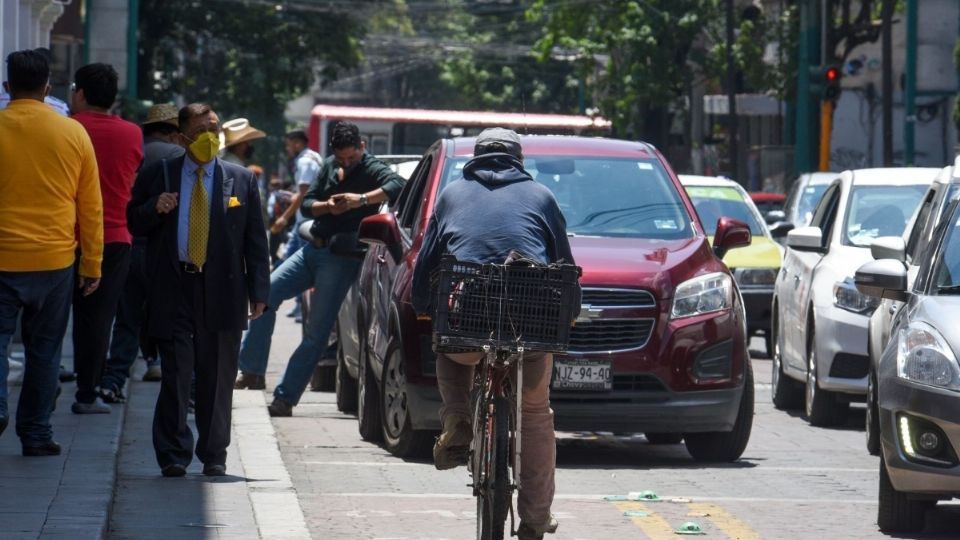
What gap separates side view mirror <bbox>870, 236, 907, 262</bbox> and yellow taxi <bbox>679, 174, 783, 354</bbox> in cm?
885

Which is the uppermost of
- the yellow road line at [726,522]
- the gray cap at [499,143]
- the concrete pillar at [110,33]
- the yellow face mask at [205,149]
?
the concrete pillar at [110,33]

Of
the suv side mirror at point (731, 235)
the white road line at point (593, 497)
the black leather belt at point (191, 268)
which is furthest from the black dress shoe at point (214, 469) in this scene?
the suv side mirror at point (731, 235)

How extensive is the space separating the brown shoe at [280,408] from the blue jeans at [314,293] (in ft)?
0.10

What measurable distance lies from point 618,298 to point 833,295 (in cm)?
306

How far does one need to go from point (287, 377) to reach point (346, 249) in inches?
35.0

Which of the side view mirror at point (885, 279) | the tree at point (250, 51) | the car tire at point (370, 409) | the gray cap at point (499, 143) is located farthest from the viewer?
the tree at point (250, 51)

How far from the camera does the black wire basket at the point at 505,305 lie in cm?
690

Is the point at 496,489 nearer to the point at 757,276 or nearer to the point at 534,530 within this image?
the point at 534,530

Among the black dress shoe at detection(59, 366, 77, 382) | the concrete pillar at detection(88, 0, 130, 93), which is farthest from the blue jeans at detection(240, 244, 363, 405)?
the concrete pillar at detection(88, 0, 130, 93)

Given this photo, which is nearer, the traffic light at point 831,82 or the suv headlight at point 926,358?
the suv headlight at point 926,358

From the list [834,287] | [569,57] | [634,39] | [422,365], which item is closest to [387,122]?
[634,39]

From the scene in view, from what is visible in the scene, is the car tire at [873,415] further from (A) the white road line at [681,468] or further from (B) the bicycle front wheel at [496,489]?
(B) the bicycle front wheel at [496,489]

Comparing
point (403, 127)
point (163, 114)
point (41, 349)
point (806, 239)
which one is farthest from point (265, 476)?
point (403, 127)

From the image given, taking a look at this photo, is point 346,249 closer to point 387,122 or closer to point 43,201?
point 43,201
